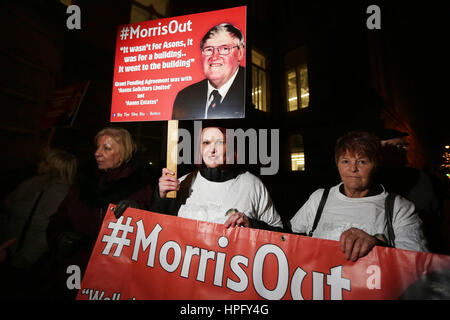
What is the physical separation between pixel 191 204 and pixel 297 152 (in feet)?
34.1

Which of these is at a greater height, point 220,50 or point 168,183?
point 220,50

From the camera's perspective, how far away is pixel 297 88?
37.4ft

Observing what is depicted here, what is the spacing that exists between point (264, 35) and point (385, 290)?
1296 cm

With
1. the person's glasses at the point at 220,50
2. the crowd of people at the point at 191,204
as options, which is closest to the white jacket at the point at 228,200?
the crowd of people at the point at 191,204

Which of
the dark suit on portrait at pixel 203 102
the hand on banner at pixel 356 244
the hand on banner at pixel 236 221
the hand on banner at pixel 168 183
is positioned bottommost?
the hand on banner at pixel 356 244

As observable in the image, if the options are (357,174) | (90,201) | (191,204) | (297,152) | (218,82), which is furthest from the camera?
(297,152)

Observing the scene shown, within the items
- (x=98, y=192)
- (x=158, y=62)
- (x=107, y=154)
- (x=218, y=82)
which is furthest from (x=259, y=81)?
(x=98, y=192)

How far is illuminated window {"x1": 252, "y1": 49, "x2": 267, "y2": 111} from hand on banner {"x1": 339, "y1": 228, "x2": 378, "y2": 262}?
10271mm

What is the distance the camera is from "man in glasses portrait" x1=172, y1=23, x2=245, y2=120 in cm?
168

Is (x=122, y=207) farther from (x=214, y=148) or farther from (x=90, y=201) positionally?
(x=214, y=148)

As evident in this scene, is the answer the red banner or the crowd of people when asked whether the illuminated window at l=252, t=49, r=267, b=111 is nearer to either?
the crowd of people

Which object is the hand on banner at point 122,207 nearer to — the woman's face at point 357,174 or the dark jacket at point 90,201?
the dark jacket at point 90,201

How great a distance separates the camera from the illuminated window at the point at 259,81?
11039mm

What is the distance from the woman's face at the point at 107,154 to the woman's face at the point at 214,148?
108 cm
